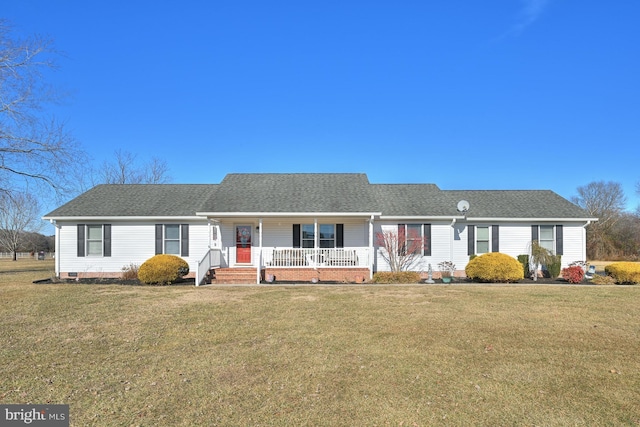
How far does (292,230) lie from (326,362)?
39.5ft

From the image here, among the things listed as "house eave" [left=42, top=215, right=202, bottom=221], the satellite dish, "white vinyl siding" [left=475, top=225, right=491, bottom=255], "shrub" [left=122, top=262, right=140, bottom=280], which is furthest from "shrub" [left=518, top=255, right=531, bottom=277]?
"shrub" [left=122, top=262, right=140, bottom=280]

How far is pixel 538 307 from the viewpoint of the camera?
9516mm

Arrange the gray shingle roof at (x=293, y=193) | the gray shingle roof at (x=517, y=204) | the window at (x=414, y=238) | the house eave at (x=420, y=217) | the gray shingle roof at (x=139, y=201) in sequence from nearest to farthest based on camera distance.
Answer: the gray shingle roof at (x=293, y=193) → the house eave at (x=420, y=217) → the window at (x=414, y=238) → the gray shingle roof at (x=139, y=201) → the gray shingle roof at (x=517, y=204)

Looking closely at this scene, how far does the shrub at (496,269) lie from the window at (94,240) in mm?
16349

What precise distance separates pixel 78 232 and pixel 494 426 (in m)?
18.7

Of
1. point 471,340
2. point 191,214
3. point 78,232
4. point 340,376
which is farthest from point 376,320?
point 78,232

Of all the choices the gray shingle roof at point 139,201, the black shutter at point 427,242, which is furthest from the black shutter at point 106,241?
the black shutter at point 427,242

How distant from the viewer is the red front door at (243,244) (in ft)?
56.4

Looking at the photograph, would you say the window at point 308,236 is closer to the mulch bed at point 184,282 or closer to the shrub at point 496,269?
the mulch bed at point 184,282

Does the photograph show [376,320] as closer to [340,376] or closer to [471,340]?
[471,340]

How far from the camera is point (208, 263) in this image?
15445mm

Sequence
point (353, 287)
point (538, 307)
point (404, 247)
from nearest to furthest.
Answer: point (538, 307)
point (353, 287)
point (404, 247)

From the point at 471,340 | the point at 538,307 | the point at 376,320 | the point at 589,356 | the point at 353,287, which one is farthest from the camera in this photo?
the point at 353,287

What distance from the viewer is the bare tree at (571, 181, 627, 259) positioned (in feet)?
115
